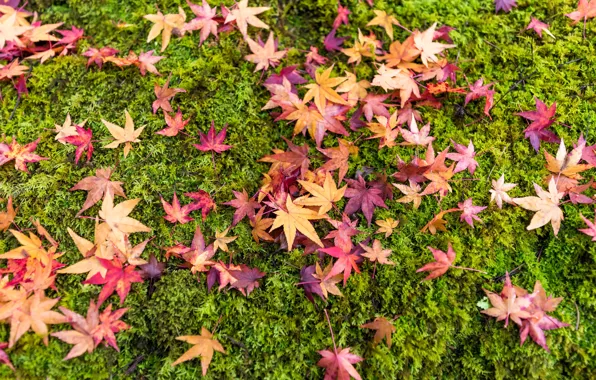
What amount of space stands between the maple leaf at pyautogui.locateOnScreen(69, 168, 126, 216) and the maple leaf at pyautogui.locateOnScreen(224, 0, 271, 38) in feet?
4.06

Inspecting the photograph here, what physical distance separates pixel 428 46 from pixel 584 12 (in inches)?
42.0

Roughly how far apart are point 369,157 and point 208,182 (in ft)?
3.08

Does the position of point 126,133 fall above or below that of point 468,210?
above

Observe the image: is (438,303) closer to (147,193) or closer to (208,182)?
(208,182)

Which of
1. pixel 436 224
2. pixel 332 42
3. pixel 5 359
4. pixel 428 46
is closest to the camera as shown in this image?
pixel 5 359

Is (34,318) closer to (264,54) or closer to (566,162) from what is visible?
(264,54)

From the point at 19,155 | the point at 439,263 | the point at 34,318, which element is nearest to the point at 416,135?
the point at 439,263

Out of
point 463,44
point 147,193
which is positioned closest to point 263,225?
point 147,193

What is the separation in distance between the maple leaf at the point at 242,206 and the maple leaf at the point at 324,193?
30 centimetres

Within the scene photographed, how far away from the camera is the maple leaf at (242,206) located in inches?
87.0

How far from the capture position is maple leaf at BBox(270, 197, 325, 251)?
203 centimetres

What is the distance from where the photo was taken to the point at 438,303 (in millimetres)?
2047

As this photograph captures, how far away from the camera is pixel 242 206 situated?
2.24 meters

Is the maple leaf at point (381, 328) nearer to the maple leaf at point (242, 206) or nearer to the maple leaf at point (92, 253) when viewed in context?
the maple leaf at point (242, 206)
